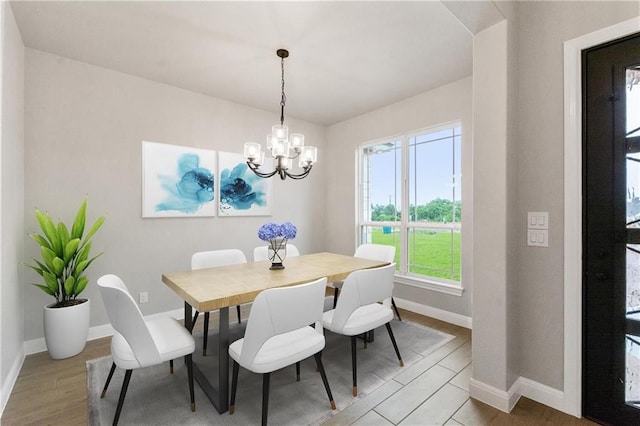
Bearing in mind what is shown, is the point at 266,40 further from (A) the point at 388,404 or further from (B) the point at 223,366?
(A) the point at 388,404

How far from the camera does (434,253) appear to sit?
11.9 ft

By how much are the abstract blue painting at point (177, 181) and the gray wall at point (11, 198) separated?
3.21 feet

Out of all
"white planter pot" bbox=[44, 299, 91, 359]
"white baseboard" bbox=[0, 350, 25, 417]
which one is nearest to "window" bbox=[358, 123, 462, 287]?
"white planter pot" bbox=[44, 299, 91, 359]

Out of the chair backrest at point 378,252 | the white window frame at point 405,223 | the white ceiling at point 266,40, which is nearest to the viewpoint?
the white ceiling at point 266,40

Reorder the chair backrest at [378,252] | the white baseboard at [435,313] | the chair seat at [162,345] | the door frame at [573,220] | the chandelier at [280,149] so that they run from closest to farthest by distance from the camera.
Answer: the chair seat at [162,345] < the door frame at [573,220] < the chandelier at [280,149] < the chair backrest at [378,252] < the white baseboard at [435,313]

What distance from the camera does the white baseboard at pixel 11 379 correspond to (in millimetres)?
1884

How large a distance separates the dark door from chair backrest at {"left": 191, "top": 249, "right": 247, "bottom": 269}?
2694 millimetres

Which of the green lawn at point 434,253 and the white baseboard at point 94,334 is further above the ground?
the green lawn at point 434,253

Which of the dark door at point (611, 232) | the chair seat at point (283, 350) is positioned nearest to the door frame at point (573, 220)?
the dark door at point (611, 232)

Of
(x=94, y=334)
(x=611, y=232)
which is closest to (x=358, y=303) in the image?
(x=611, y=232)

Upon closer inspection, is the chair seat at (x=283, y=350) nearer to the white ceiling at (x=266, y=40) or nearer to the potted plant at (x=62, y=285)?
the potted plant at (x=62, y=285)

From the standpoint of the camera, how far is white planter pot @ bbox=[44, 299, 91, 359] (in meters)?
2.41

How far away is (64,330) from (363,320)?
250cm

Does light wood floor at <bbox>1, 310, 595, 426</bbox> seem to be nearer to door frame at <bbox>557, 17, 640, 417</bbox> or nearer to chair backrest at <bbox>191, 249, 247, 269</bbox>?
door frame at <bbox>557, 17, 640, 417</bbox>
